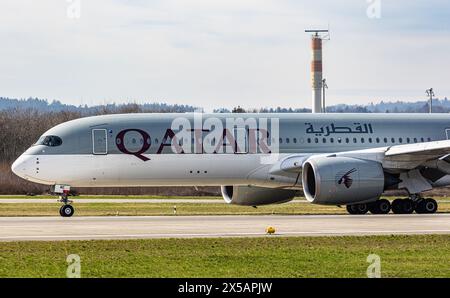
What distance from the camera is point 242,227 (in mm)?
31328

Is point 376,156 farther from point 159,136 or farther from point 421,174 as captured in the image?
point 159,136

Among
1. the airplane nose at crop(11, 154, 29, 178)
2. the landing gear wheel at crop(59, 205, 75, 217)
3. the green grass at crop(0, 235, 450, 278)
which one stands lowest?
the green grass at crop(0, 235, 450, 278)

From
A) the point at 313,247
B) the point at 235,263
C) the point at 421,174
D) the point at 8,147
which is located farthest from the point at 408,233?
the point at 8,147

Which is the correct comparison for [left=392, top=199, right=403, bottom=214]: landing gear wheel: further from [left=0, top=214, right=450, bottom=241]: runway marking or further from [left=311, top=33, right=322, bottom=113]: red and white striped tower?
[left=311, top=33, right=322, bottom=113]: red and white striped tower

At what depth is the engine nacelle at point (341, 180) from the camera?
3725 centimetres

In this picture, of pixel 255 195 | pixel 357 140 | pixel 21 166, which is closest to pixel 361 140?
pixel 357 140

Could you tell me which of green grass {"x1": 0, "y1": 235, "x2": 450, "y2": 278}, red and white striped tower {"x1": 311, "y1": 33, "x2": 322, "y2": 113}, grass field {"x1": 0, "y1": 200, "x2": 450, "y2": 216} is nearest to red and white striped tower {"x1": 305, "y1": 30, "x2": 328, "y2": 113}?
red and white striped tower {"x1": 311, "y1": 33, "x2": 322, "y2": 113}

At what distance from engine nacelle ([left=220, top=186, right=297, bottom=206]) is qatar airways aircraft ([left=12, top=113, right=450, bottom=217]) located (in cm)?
4

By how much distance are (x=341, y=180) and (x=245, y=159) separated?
179 inches

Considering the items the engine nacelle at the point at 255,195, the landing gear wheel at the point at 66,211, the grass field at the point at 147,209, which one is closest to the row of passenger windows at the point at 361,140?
the engine nacelle at the point at 255,195

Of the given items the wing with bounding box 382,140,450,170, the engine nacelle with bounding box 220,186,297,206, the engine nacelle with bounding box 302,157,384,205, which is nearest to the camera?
the engine nacelle with bounding box 302,157,384,205

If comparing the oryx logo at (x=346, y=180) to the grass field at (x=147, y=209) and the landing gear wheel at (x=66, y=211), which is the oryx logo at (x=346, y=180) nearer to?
the grass field at (x=147, y=209)

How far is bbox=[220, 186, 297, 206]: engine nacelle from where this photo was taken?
42.1 m

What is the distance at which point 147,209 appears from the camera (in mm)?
44625
